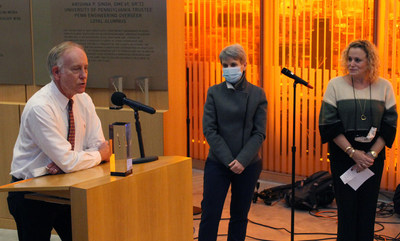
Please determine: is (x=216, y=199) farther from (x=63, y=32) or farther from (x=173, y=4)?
(x=63, y=32)

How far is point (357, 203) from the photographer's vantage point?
14.8 feet

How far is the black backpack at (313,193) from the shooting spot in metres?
6.21

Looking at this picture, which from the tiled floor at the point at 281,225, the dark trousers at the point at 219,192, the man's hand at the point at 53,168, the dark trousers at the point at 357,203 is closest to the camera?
the man's hand at the point at 53,168

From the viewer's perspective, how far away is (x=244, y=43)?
7496 millimetres

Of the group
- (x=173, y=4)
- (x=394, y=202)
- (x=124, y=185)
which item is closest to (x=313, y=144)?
(x=394, y=202)

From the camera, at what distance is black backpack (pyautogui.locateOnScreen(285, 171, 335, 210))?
6.21 metres

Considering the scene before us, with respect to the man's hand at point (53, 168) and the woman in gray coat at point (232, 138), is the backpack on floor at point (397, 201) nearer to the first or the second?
the woman in gray coat at point (232, 138)

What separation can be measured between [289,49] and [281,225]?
228 centimetres

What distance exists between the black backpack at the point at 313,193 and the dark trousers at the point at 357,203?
1649 mm

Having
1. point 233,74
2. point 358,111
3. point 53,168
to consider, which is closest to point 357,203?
point 358,111

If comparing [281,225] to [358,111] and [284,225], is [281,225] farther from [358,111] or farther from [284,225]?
[358,111]

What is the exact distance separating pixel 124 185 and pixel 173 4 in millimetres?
2730

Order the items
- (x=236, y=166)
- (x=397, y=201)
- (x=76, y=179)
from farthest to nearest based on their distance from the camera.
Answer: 1. (x=397, y=201)
2. (x=236, y=166)
3. (x=76, y=179)

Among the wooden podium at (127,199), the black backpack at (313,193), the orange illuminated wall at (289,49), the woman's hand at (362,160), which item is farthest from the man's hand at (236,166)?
the orange illuminated wall at (289,49)
